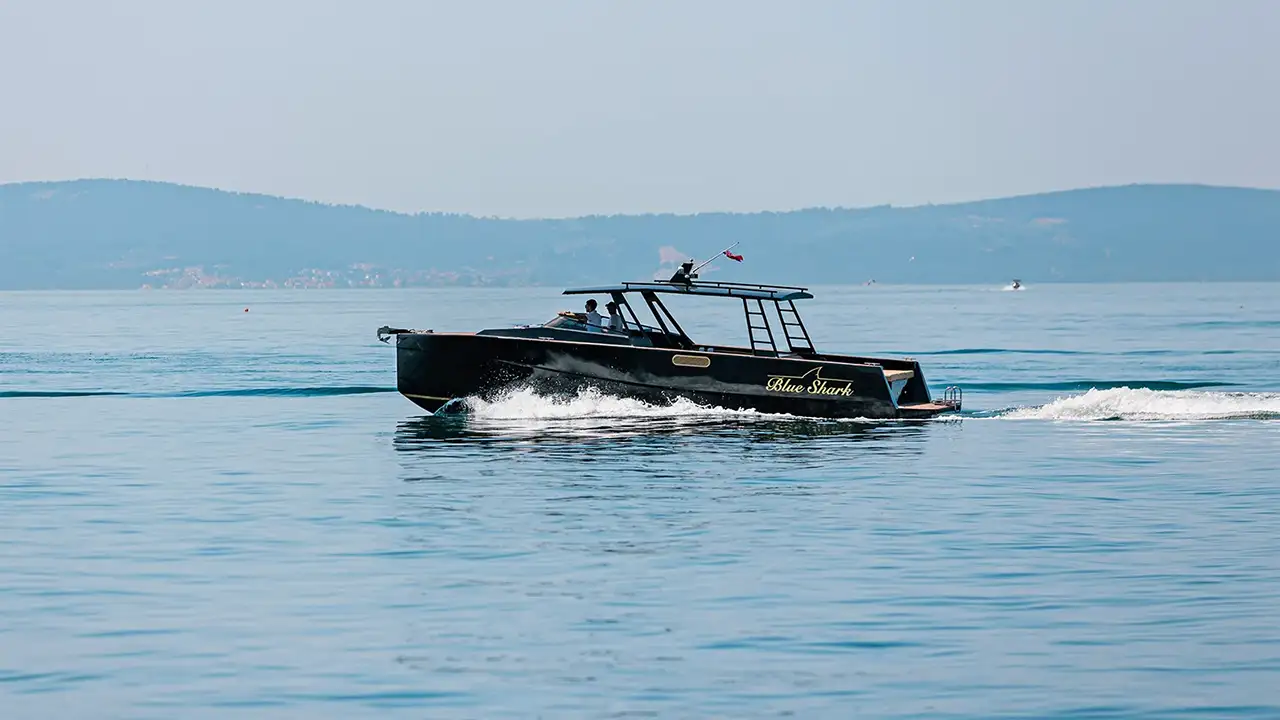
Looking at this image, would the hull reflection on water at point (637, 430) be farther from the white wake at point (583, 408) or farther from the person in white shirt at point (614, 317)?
the person in white shirt at point (614, 317)

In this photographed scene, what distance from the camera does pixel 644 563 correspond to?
56.3 feet

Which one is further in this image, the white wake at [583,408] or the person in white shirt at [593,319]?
the person in white shirt at [593,319]

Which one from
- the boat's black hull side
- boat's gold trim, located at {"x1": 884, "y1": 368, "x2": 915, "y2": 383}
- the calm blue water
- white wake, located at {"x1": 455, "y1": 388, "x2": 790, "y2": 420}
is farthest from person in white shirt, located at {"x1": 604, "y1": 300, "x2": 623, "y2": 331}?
boat's gold trim, located at {"x1": 884, "y1": 368, "x2": 915, "y2": 383}

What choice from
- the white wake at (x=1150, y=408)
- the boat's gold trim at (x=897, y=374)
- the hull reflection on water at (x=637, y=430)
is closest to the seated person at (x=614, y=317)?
the hull reflection on water at (x=637, y=430)

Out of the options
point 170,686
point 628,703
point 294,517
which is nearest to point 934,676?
point 628,703

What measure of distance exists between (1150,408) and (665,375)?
33.6ft

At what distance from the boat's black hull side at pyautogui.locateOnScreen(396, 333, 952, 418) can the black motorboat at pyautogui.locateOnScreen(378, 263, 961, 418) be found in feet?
0.06

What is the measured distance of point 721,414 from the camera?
3222 centimetres

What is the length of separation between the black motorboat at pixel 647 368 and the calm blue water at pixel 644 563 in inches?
18.7

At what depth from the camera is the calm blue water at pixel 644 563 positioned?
1218 cm

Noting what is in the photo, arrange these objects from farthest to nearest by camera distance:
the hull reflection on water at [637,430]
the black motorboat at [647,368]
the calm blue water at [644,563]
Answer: the black motorboat at [647,368] → the hull reflection on water at [637,430] → the calm blue water at [644,563]

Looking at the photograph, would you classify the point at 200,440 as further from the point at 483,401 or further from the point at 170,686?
the point at 170,686

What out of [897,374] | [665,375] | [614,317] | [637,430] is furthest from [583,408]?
[897,374]

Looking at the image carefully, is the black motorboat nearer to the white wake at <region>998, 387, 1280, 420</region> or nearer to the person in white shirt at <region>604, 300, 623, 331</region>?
the person in white shirt at <region>604, 300, 623, 331</region>
